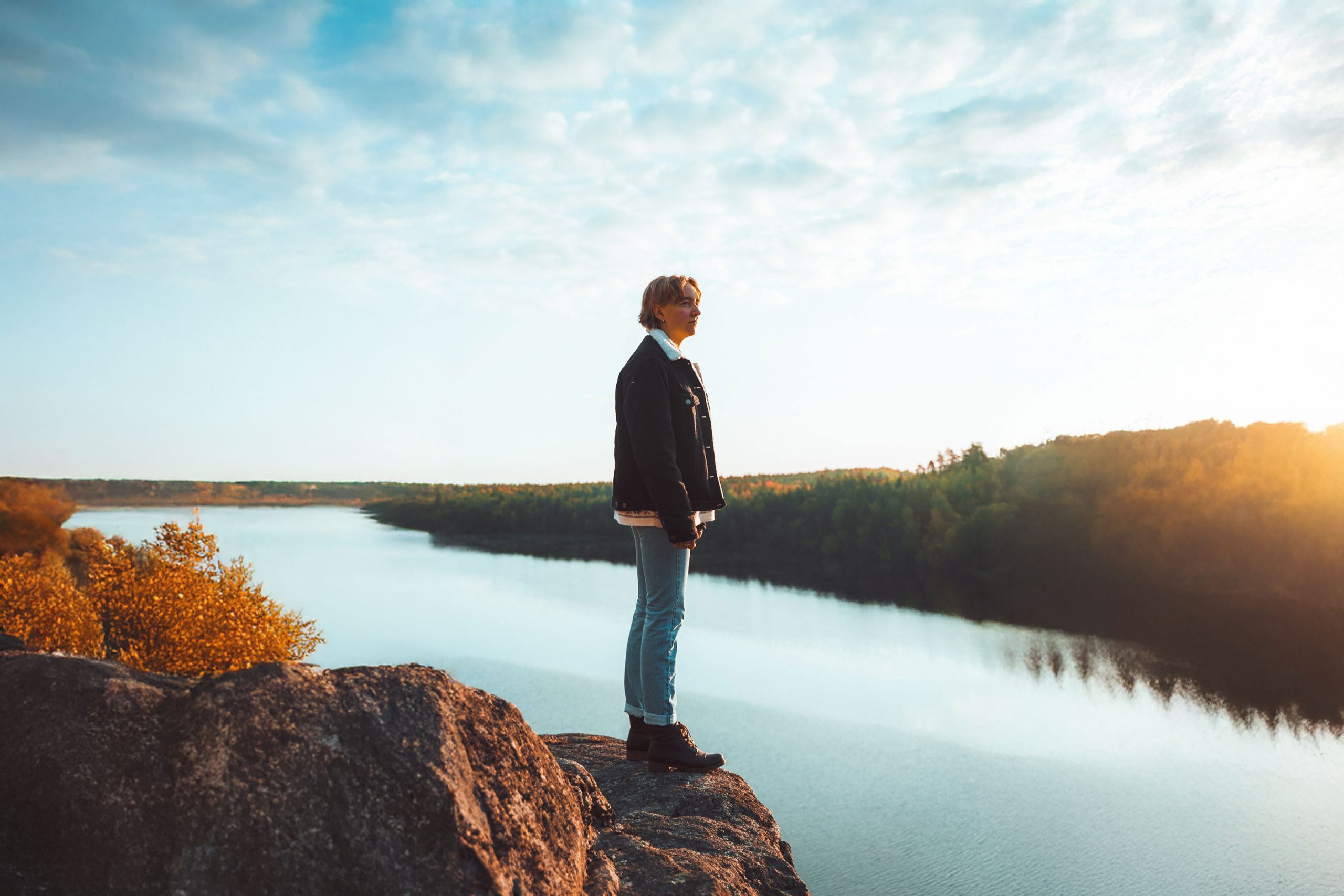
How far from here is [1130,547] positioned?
1728 cm

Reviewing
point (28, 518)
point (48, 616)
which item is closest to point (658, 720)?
point (48, 616)

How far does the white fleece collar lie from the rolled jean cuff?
1408 mm

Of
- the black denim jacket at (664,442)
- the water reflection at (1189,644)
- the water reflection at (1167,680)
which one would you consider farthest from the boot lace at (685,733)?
the water reflection at (1189,644)

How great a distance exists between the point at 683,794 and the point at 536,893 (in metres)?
1.39

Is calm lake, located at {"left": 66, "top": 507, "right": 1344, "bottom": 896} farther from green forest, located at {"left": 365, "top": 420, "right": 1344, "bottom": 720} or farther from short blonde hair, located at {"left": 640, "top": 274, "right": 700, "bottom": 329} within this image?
short blonde hair, located at {"left": 640, "top": 274, "right": 700, "bottom": 329}

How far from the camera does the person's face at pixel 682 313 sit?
10.3ft

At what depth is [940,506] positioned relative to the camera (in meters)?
22.7

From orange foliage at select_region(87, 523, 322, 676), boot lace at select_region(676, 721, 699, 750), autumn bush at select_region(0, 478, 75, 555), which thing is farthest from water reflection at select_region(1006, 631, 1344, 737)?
autumn bush at select_region(0, 478, 75, 555)

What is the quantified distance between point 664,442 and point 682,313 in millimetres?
576

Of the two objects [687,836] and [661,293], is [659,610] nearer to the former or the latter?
[687,836]

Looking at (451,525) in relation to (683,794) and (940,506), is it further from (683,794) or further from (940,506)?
(683,794)

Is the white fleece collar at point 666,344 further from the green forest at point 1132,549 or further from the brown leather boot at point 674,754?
the green forest at point 1132,549

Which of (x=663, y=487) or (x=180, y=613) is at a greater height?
(x=663, y=487)

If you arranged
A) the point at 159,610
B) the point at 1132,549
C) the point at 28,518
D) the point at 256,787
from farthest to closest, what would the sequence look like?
1. the point at 1132,549
2. the point at 28,518
3. the point at 159,610
4. the point at 256,787
